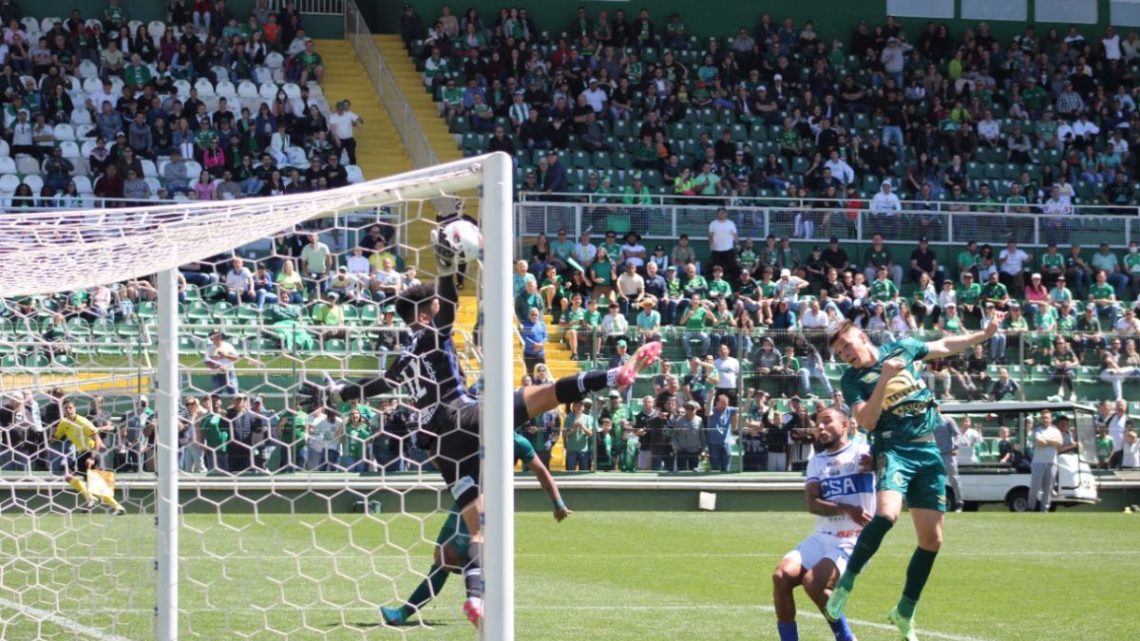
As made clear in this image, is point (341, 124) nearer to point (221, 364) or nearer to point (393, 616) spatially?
point (221, 364)

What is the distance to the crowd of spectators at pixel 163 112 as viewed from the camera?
25.4 m

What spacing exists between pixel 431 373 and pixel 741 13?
90.9 ft

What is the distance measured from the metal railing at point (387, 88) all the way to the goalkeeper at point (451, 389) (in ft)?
63.7

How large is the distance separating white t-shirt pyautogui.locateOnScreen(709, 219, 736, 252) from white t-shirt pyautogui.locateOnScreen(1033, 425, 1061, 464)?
5.86 metres

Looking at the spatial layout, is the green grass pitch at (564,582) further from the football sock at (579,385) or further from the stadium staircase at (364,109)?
the stadium staircase at (364,109)

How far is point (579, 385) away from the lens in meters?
7.30

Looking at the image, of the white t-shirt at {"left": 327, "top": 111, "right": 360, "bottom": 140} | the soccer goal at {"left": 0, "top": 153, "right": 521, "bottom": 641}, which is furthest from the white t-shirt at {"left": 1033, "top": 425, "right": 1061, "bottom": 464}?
the white t-shirt at {"left": 327, "top": 111, "right": 360, "bottom": 140}

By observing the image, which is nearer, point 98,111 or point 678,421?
point 678,421

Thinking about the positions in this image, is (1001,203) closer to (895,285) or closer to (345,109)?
(895,285)

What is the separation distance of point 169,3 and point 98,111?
4.11m

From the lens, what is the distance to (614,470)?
2188cm

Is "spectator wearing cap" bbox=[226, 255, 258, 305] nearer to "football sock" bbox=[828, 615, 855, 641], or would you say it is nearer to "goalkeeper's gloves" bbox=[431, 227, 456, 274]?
"goalkeeper's gloves" bbox=[431, 227, 456, 274]

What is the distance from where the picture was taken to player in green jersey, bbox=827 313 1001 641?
9047 mm

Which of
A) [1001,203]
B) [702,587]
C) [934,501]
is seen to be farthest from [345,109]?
[934,501]
